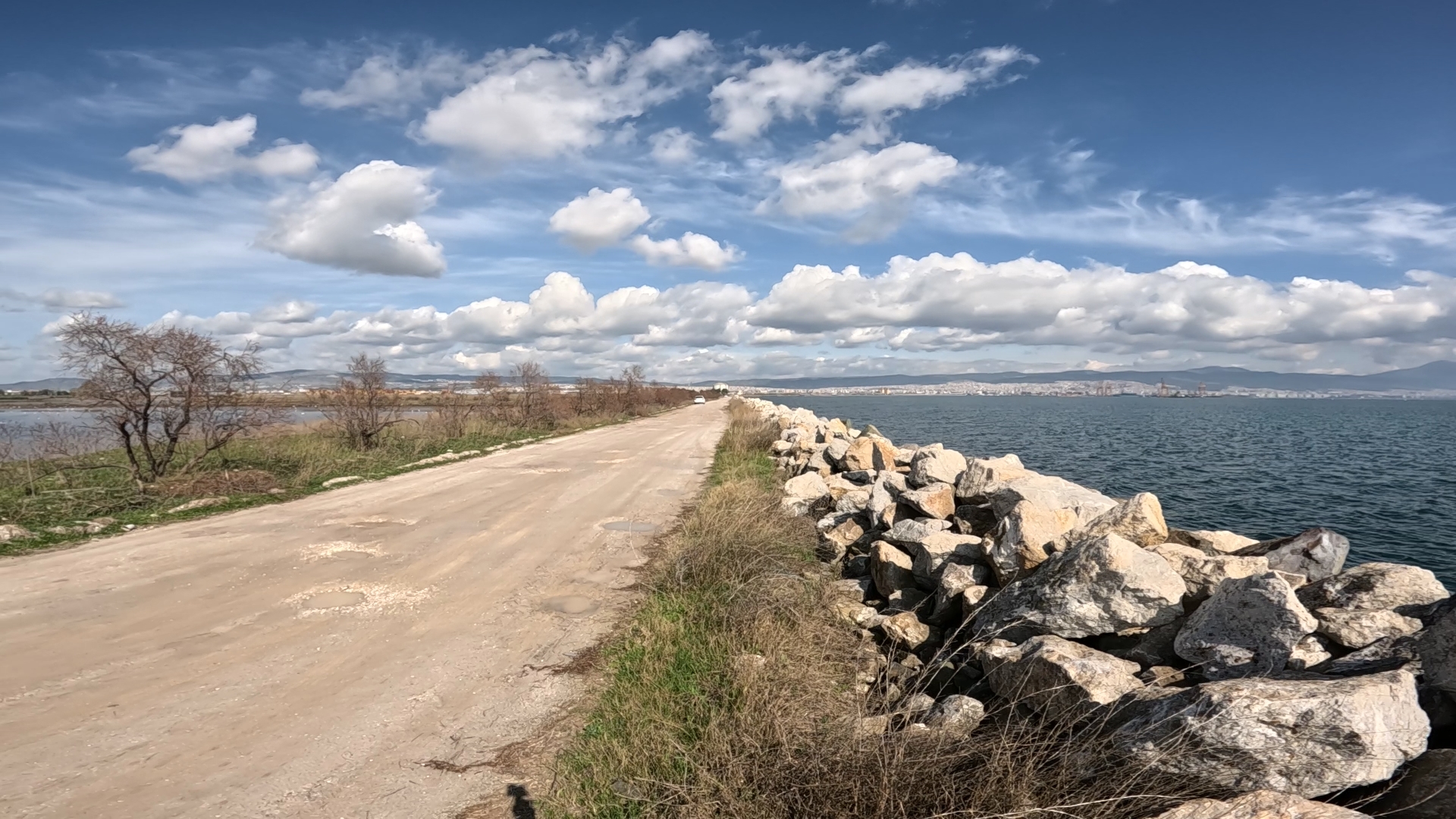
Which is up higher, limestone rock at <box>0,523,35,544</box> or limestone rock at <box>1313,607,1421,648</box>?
limestone rock at <box>1313,607,1421,648</box>

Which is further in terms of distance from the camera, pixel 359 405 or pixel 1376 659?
pixel 359 405

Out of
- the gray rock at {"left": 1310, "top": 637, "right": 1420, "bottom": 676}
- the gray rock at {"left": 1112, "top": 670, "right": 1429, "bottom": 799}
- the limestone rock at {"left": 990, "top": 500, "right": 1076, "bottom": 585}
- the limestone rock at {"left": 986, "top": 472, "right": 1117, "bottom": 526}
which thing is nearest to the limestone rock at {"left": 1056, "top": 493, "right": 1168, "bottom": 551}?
the limestone rock at {"left": 990, "top": 500, "right": 1076, "bottom": 585}

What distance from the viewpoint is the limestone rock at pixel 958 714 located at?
174 inches

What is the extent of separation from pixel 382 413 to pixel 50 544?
1689 cm

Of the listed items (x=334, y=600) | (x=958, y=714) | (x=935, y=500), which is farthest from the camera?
(x=935, y=500)

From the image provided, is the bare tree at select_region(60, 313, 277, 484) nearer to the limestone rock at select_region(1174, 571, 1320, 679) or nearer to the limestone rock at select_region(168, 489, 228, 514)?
the limestone rock at select_region(168, 489, 228, 514)

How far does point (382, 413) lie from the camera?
87.7ft

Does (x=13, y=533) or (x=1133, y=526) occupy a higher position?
(x=1133, y=526)

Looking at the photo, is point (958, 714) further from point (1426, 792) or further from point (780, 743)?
point (1426, 792)

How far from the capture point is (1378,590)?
4.83 meters

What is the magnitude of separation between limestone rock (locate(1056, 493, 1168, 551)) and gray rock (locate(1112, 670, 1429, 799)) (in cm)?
331

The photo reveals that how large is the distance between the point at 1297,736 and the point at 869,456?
42.0ft

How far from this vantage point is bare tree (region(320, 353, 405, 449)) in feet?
81.7

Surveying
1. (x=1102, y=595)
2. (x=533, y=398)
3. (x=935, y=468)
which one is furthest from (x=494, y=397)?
(x=1102, y=595)
